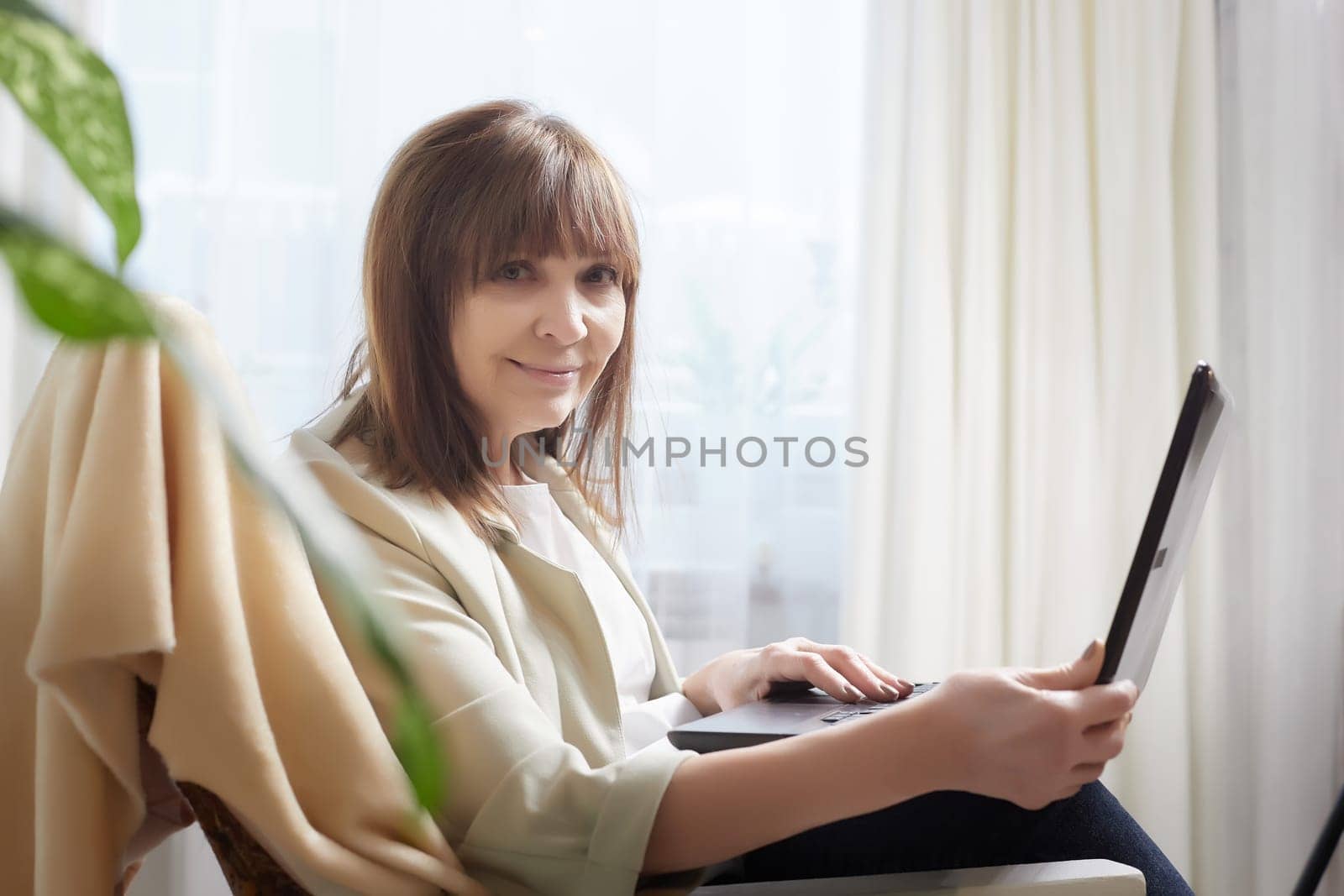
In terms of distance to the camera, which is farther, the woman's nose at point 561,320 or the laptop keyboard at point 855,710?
the woman's nose at point 561,320

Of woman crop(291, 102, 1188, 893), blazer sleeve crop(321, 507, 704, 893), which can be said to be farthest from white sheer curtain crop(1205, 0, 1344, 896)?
blazer sleeve crop(321, 507, 704, 893)

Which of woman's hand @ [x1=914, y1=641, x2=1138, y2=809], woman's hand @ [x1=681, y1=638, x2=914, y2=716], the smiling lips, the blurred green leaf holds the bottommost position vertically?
woman's hand @ [x1=681, y1=638, x2=914, y2=716]

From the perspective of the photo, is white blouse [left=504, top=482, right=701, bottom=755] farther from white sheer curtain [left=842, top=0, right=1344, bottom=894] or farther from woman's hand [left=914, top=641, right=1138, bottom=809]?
white sheer curtain [left=842, top=0, right=1344, bottom=894]

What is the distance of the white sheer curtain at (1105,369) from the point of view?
2037mm

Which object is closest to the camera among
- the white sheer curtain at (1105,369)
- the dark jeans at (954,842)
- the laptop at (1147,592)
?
the laptop at (1147,592)

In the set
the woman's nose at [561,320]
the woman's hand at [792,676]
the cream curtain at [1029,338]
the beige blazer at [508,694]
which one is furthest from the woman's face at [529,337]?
the cream curtain at [1029,338]

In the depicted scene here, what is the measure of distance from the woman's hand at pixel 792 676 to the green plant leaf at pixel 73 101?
945 mm

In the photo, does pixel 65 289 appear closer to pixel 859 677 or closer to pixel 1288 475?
pixel 859 677

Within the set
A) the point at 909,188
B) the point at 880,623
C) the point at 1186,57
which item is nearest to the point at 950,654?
the point at 880,623

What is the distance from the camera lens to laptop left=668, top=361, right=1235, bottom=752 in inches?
25.7

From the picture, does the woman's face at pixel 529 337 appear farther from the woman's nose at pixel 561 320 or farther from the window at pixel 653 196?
the window at pixel 653 196

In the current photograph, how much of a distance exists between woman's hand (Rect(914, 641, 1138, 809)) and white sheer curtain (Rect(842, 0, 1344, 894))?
1.35 m

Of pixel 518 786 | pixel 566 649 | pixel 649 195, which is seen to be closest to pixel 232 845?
pixel 518 786

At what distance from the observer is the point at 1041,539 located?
2074 millimetres
